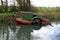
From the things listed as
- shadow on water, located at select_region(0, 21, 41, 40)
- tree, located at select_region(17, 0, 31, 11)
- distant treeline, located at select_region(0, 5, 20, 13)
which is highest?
tree, located at select_region(17, 0, 31, 11)

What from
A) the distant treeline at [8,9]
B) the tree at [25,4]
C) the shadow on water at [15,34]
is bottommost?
the shadow on water at [15,34]

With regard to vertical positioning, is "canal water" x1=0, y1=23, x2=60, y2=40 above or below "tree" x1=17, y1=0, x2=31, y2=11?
below

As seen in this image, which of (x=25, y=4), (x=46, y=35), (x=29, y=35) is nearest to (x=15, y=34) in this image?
(x=29, y=35)

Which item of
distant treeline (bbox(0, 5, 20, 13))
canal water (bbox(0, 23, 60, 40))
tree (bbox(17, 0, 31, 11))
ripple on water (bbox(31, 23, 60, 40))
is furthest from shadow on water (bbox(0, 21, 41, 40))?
tree (bbox(17, 0, 31, 11))

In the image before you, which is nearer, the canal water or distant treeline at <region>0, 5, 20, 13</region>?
the canal water

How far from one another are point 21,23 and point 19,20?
245 mm

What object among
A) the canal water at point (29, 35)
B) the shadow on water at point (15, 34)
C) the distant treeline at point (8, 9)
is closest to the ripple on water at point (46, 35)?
the canal water at point (29, 35)

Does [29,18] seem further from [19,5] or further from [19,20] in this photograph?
[19,5]

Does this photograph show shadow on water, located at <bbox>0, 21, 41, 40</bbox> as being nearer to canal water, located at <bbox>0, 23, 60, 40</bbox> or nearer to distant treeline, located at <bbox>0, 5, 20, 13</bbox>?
canal water, located at <bbox>0, 23, 60, 40</bbox>

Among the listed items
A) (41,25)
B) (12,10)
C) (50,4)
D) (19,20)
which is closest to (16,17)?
(19,20)

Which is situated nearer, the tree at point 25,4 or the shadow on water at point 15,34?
the shadow on water at point 15,34

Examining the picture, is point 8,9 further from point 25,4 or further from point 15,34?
point 15,34

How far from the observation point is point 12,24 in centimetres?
1130

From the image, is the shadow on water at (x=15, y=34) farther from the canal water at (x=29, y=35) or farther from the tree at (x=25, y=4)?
the tree at (x=25, y=4)
